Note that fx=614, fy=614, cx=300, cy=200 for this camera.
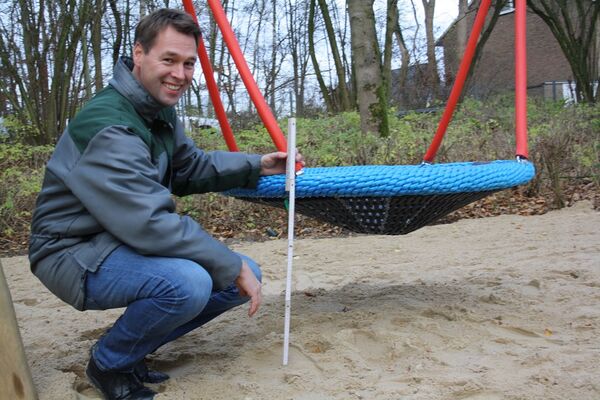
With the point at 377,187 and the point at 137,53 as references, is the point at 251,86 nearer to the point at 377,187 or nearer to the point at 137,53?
the point at 137,53

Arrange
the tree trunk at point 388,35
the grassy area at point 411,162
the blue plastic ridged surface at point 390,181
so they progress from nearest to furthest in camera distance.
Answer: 1. the blue plastic ridged surface at point 390,181
2. the grassy area at point 411,162
3. the tree trunk at point 388,35

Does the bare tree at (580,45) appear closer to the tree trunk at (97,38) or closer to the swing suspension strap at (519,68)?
the tree trunk at (97,38)

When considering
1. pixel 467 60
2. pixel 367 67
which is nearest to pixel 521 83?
pixel 467 60

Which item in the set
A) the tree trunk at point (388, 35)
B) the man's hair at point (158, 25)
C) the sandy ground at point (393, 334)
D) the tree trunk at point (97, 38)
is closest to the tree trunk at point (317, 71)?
the tree trunk at point (388, 35)

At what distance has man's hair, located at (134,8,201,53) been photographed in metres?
1.90

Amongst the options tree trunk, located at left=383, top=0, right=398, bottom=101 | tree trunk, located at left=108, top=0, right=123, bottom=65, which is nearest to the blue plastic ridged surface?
tree trunk, located at left=108, top=0, right=123, bottom=65

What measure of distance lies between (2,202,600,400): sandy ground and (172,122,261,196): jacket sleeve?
0.64m

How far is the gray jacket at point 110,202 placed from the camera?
169 centimetres

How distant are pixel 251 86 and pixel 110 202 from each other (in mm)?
783

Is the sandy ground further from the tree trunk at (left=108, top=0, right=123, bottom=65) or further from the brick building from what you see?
the brick building

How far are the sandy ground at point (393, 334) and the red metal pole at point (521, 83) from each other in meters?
0.75

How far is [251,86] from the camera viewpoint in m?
2.25

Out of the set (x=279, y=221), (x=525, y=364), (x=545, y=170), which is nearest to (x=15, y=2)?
(x=279, y=221)

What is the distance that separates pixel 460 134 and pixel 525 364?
549 cm
